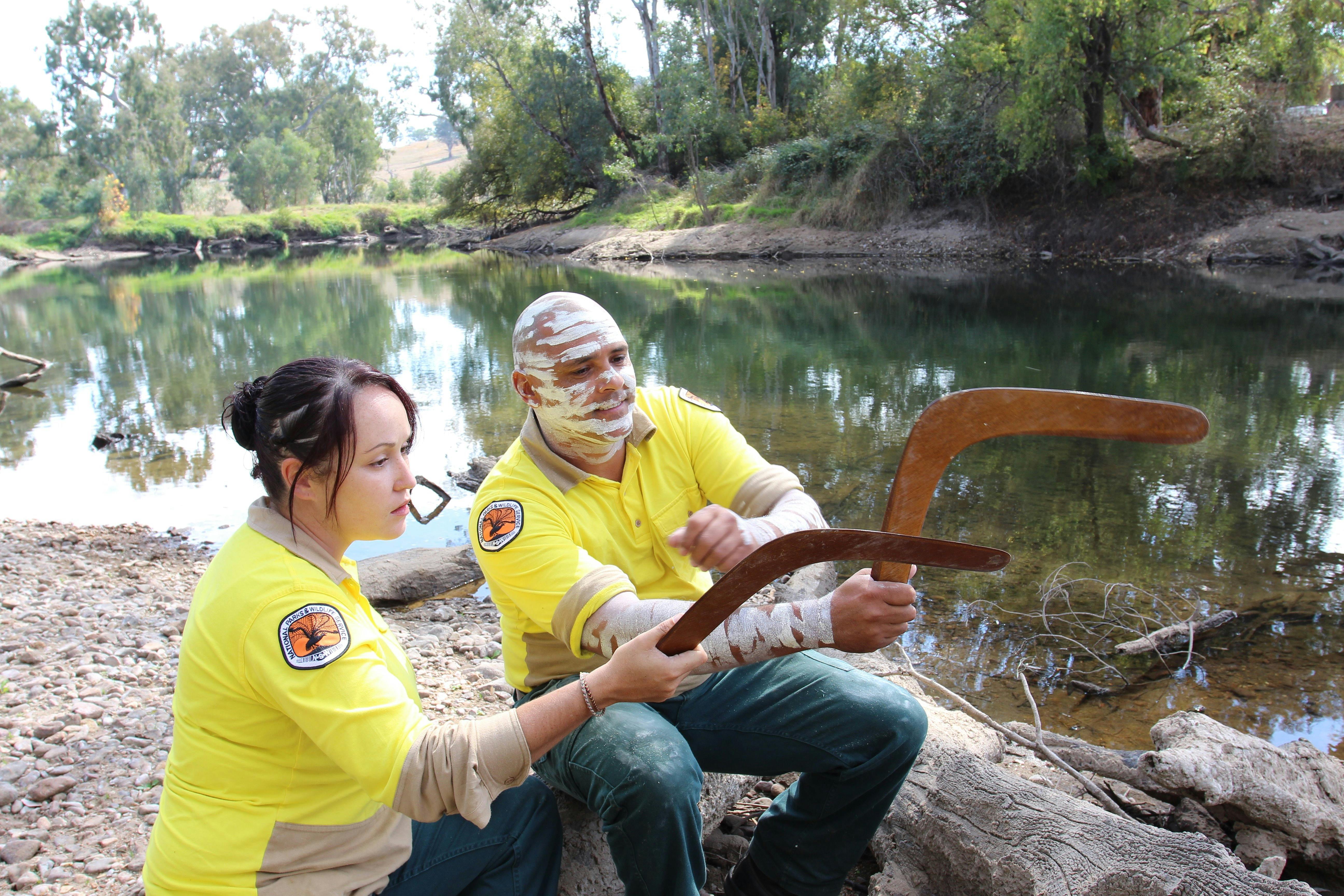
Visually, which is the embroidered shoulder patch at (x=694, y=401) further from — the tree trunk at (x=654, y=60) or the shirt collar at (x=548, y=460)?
the tree trunk at (x=654, y=60)

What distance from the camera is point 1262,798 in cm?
266

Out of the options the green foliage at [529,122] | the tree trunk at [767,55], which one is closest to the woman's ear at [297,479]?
the tree trunk at [767,55]

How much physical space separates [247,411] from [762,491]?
4.32ft

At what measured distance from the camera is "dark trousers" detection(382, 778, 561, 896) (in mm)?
1883

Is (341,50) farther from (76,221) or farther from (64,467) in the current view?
(64,467)

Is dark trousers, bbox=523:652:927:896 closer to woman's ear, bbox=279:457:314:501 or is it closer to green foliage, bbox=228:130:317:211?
woman's ear, bbox=279:457:314:501

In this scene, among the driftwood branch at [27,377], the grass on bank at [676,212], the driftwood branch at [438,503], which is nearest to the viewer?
the driftwood branch at [438,503]

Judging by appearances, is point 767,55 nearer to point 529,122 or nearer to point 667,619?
point 529,122

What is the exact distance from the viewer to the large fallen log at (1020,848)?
2068 mm

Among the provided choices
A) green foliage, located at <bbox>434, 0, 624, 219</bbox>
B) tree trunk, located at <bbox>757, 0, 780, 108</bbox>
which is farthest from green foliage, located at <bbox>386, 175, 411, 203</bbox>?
tree trunk, located at <bbox>757, 0, 780, 108</bbox>

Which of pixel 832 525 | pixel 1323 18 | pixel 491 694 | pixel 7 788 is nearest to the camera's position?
pixel 7 788

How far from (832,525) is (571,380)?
442 cm

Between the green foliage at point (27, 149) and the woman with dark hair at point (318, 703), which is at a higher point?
the green foliage at point (27, 149)

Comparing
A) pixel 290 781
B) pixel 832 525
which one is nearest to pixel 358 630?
pixel 290 781
